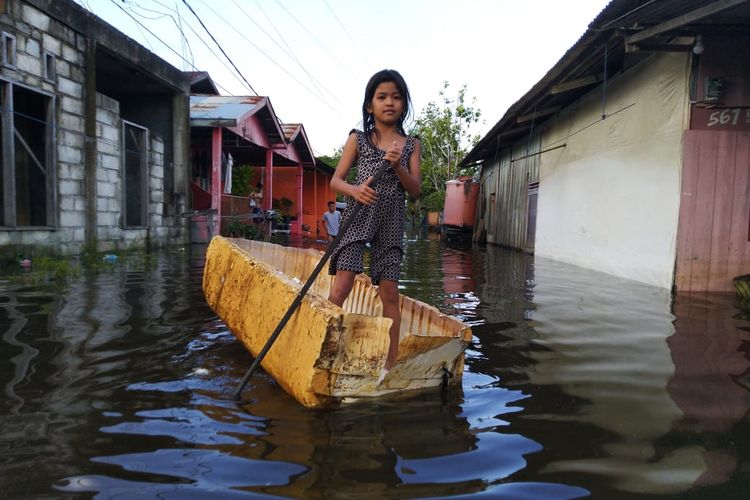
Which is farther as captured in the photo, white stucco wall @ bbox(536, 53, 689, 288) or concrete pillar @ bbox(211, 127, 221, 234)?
concrete pillar @ bbox(211, 127, 221, 234)

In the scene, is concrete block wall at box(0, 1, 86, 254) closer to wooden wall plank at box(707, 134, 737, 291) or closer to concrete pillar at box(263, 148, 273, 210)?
concrete pillar at box(263, 148, 273, 210)

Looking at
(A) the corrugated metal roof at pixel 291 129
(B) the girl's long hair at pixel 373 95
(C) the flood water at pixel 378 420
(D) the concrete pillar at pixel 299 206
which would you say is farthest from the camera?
(D) the concrete pillar at pixel 299 206

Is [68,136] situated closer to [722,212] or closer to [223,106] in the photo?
[223,106]

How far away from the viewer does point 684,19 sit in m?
5.19

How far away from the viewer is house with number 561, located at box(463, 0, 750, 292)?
5.97 m

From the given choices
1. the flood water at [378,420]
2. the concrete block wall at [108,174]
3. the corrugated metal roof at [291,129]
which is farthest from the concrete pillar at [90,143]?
the corrugated metal roof at [291,129]

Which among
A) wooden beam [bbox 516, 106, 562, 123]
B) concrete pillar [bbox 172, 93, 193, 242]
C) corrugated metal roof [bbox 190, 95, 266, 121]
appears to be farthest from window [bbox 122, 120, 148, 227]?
wooden beam [bbox 516, 106, 562, 123]

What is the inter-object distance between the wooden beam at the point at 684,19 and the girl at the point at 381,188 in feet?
11.7

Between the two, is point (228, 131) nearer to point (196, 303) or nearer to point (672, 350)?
point (196, 303)

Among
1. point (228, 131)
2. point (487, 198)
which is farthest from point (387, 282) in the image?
point (487, 198)

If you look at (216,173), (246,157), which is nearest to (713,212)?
(216,173)

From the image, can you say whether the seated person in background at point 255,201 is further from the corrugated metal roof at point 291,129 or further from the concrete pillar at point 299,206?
the concrete pillar at point 299,206

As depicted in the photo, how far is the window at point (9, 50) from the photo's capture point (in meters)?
6.69

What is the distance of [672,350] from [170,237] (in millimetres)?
9945
